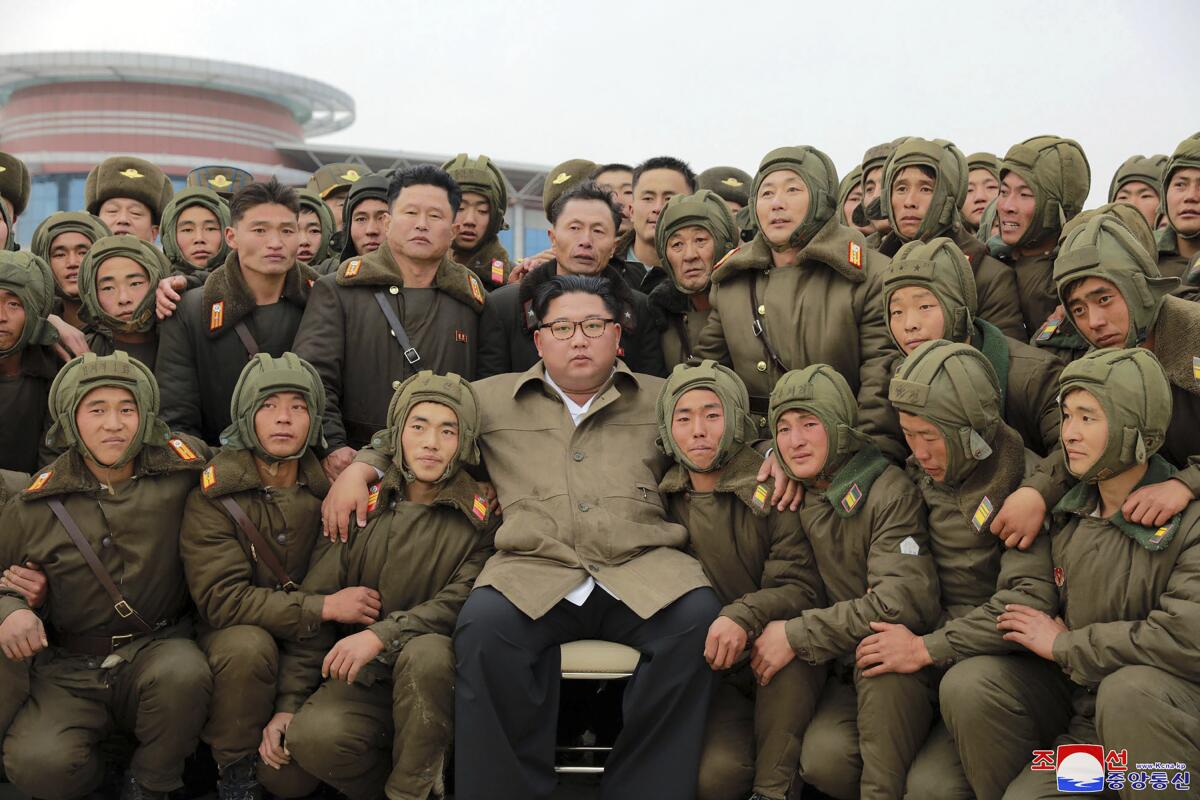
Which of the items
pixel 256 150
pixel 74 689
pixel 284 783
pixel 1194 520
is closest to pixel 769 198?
pixel 1194 520

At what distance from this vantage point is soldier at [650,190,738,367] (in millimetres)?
5758

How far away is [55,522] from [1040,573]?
389 centimetres

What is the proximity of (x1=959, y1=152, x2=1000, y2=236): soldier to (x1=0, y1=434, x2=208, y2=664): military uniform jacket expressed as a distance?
5072mm

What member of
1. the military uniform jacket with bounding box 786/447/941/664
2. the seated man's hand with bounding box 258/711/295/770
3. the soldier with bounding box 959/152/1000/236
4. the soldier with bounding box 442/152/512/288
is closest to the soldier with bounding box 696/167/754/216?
the soldier with bounding box 959/152/1000/236

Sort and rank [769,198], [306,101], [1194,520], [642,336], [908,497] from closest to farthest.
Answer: [1194,520] < [908,497] < [769,198] < [642,336] < [306,101]

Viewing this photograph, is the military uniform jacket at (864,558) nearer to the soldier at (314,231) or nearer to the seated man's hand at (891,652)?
the seated man's hand at (891,652)

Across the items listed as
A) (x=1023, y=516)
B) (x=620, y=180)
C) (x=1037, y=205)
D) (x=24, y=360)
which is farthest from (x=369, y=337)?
(x=1037, y=205)

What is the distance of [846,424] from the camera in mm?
4488

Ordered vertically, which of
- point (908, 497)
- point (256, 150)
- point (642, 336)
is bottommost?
point (908, 497)

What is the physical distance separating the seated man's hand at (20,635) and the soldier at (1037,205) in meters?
4.59

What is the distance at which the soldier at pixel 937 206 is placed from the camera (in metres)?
5.32

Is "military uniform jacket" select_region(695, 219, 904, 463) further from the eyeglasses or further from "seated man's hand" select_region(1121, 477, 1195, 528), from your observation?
"seated man's hand" select_region(1121, 477, 1195, 528)

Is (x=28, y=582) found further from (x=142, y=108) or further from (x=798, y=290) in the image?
(x=142, y=108)

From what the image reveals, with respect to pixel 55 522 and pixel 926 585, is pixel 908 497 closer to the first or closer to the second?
pixel 926 585
